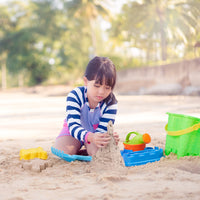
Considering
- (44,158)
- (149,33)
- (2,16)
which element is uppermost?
(2,16)

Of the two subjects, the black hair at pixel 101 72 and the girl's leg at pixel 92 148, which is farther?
the girl's leg at pixel 92 148

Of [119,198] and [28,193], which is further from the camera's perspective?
[28,193]

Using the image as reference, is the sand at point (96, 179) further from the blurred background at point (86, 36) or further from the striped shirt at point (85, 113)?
the blurred background at point (86, 36)

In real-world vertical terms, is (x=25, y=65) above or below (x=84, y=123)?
above

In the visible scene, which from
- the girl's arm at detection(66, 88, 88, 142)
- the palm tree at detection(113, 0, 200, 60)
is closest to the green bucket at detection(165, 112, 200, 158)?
the girl's arm at detection(66, 88, 88, 142)

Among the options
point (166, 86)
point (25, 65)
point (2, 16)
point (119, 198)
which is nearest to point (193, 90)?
point (166, 86)

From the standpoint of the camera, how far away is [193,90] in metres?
12.1

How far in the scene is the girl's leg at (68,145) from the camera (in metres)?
2.38

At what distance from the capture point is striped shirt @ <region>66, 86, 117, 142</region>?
2.25m

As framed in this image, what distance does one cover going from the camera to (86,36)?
28125 mm

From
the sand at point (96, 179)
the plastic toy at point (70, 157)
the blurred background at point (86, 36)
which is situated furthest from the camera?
the blurred background at point (86, 36)

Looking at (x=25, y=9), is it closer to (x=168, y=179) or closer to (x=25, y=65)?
(x=25, y=65)

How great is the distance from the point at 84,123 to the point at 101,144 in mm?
429

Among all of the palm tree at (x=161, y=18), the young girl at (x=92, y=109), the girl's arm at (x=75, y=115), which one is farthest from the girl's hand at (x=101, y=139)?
the palm tree at (x=161, y=18)
